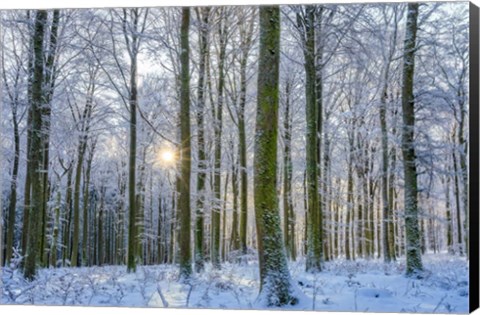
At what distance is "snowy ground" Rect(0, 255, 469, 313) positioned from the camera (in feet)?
25.0

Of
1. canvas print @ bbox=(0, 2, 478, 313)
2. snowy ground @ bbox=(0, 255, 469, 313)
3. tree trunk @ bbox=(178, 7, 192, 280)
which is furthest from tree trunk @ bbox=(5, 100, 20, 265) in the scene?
tree trunk @ bbox=(178, 7, 192, 280)

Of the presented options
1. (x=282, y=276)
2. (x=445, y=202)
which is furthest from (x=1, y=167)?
(x=445, y=202)

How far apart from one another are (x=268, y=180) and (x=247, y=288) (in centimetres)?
176

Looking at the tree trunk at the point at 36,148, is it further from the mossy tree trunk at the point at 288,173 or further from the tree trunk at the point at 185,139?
the mossy tree trunk at the point at 288,173

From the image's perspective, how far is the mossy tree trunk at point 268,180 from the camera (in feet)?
24.1

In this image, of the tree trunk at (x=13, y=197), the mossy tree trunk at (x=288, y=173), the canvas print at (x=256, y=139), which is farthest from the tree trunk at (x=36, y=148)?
the mossy tree trunk at (x=288, y=173)

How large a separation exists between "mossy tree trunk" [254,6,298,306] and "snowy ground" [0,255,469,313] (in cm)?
44

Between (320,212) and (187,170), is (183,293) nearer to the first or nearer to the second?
(187,170)

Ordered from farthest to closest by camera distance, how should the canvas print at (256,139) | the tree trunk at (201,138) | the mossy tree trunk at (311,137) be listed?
the mossy tree trunk at (311,137) < the tree trunk at (201,138) < the canvas print at (256,139)

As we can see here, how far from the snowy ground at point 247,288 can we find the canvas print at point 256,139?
28 mm

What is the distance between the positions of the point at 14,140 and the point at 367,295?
6.79 meters

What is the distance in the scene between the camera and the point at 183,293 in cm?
845

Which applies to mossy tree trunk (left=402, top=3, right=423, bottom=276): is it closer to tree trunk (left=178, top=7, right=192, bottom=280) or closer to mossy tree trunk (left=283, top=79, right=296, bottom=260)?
mossy tree trunk (left=283, top=79, right=296, bottom=260)

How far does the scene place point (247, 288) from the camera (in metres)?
8.16
